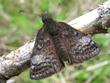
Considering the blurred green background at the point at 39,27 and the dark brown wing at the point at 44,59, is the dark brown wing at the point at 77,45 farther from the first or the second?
the blurred green background at the point at 39,27

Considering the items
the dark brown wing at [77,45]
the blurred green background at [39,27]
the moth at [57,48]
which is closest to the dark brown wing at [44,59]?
the moth at [57,48]

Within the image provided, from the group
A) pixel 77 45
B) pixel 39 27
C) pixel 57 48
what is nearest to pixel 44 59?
pixel 57 48

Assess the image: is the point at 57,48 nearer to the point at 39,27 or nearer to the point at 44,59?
the point at 44,59

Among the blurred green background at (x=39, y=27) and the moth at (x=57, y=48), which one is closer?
the moth at (x=57, y=48)

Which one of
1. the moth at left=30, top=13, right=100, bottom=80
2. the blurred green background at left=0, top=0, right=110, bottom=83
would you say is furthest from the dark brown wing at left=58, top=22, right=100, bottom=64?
the blurred green background at left=0, top=0, right=110, bottom=83

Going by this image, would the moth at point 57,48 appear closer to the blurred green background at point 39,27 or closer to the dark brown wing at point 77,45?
the dark brown wing at point 77,45

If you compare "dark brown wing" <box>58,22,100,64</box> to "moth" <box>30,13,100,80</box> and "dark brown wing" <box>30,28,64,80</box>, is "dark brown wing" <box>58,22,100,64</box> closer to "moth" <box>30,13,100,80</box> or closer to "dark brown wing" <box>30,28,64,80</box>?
"moth" <box>30,13,100,80</box>
